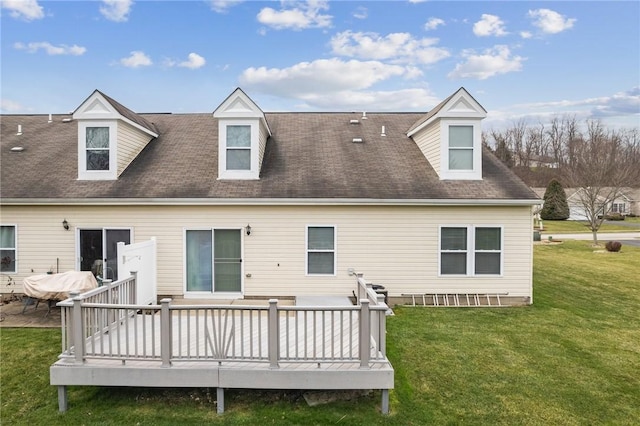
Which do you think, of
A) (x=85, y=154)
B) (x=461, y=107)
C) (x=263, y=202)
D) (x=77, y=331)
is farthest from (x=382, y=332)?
(x=85, y=154)

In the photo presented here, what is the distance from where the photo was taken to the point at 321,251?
29.7 feet

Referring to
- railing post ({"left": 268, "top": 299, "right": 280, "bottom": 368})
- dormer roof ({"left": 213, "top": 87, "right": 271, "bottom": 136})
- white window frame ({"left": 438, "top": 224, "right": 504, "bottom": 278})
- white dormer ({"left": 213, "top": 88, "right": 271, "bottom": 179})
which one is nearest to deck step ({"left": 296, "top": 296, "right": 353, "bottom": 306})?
white window frame ({"left": 438, "top": 224, "right": 504, "bottom": 278})

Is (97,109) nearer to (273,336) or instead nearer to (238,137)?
(238,137)

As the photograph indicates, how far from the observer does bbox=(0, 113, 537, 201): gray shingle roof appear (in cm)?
909

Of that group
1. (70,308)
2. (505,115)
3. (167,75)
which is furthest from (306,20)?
(505,115)

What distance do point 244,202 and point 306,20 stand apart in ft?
40.6

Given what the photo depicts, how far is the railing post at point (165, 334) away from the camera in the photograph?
14.9ft

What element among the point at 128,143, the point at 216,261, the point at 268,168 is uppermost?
the point at 128,143

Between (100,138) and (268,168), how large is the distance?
476 cm

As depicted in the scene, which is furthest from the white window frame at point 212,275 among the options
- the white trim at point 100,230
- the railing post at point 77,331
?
the railing post at point 77,331

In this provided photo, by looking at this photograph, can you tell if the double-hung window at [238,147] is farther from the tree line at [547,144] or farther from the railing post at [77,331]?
the tree line at [547,144]

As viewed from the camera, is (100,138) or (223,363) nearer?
(223,363)

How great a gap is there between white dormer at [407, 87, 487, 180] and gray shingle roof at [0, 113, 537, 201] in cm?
37

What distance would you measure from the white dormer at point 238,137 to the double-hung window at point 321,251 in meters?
2.35
